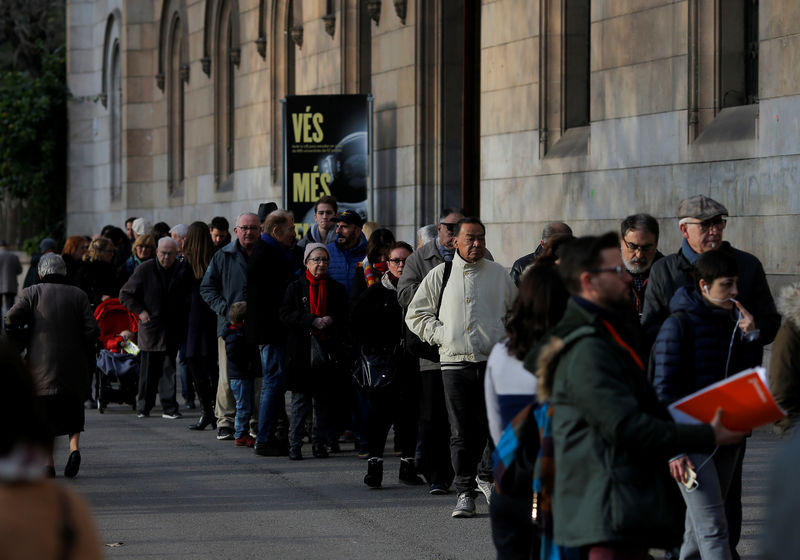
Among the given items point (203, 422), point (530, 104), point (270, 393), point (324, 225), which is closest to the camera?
point (270, 393)

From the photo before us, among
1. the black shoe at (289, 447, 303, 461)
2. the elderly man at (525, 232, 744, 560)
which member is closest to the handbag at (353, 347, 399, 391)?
the black shoe at (289, 447, 303, 461)

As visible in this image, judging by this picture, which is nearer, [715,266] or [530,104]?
[715,266]

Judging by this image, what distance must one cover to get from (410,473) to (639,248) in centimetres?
292

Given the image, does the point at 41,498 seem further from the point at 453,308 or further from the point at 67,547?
the point at 453,308

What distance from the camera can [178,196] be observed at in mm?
32500

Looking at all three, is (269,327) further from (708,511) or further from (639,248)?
(708,511)

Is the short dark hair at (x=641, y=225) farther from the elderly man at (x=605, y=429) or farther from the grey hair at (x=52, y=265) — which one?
the grey hair at (x=52, y=265)

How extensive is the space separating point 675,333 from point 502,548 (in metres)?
1.64

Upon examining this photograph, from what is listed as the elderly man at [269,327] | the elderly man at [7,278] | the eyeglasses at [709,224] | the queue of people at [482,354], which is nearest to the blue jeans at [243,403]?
the queue of people at [482,354]

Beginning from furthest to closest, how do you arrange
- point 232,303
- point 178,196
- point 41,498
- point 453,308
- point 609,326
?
point 178,196 → point 232,303 → point 453,308 → point 609,326 → point 41,498

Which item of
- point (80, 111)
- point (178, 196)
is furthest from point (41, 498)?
point (80, 111)

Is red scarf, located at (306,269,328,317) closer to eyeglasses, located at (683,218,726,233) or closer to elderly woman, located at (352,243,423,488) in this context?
elderly woman, located at (352,243,423,488)

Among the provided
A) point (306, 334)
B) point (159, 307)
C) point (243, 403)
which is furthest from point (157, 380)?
point (306, 334)

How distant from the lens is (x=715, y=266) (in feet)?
21.9
